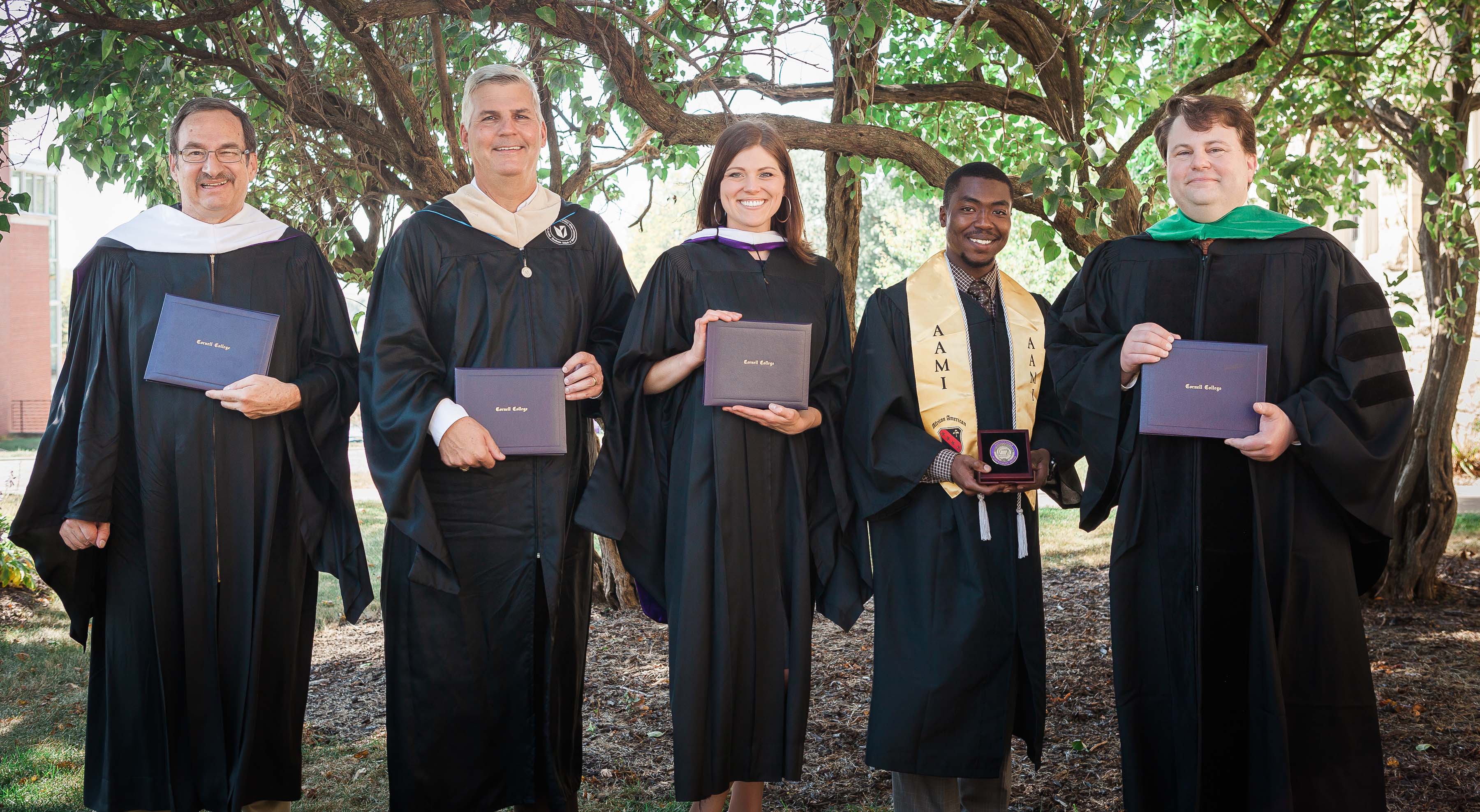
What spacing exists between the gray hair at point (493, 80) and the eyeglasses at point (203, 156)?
0.73 metres

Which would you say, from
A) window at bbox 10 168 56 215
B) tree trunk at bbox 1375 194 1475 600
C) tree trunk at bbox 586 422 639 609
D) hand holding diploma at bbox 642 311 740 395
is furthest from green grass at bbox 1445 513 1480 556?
window at bbox 10 168 56 215

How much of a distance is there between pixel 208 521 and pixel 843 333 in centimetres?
205

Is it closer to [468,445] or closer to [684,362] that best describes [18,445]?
[468,445]

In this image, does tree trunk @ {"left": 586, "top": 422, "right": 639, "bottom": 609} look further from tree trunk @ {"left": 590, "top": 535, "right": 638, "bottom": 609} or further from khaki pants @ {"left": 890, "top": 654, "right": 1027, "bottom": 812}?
khaki pants @ {"left": 890, "top": 654, "right": 1027, "bottom": 812}

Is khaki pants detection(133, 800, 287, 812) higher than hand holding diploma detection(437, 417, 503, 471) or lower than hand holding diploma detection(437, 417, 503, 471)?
lower

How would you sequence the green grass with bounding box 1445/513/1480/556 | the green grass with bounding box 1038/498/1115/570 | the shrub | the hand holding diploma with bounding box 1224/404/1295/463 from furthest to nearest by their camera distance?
the green grass with bounding box 1038/498/1115/570, the green grass with bounding box 1445/513/1480/556, the shrub, the hand holding diploma with bounding box 1224/404/1295/463

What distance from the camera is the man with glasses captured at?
128 inches

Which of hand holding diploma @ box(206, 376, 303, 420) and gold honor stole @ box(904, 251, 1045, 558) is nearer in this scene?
hand holding diploma @ box(206, 376, 303, 420)

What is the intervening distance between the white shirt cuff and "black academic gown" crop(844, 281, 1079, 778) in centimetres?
122

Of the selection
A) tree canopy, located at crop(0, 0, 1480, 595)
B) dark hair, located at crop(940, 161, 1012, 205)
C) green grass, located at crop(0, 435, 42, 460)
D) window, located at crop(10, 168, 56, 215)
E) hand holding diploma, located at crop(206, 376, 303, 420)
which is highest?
window, located at crop(10, 168, 56, 215)

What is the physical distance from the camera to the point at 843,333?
11.6 feet

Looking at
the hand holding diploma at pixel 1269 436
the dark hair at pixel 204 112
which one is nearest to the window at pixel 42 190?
the dark hair at pixel 204 112

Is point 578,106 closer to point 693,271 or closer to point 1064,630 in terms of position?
point 693,271

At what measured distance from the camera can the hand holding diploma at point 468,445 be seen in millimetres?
3084
